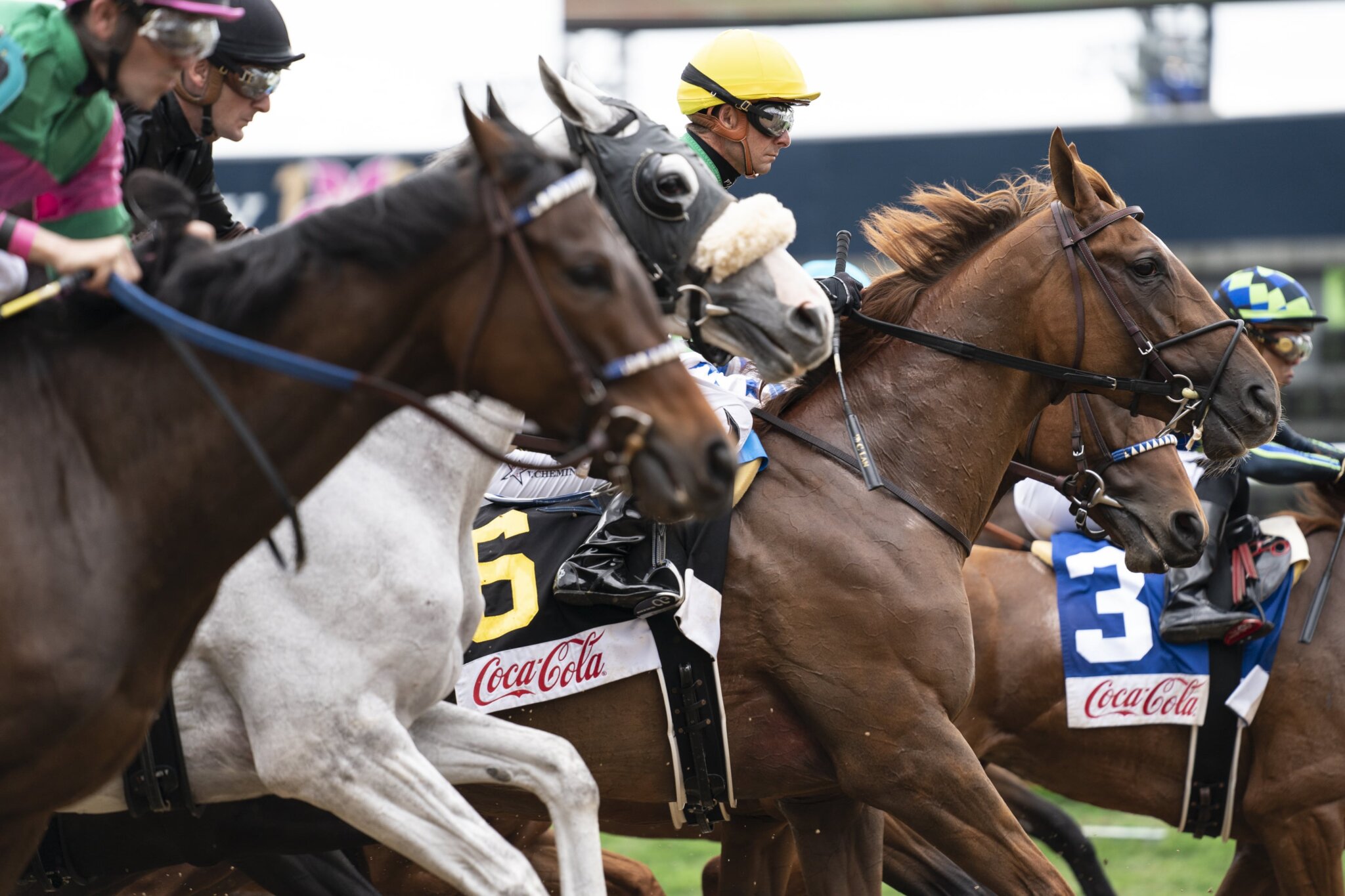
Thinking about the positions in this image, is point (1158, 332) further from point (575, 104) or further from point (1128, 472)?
point (575, 104)

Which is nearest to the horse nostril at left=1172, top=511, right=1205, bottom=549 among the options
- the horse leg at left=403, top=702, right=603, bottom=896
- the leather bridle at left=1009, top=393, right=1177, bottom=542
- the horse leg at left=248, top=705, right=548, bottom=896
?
the leather bridle at left=1009, top=393, right=1177, bottom=542

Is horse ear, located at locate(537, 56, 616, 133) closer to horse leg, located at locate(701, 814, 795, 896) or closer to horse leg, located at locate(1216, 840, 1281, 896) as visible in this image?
horse leg, located at locate(701, 814, 795, 896)

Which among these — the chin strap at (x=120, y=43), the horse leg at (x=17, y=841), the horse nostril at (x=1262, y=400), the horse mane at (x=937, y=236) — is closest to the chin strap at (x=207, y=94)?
the chin strap at (x=120, y=43)

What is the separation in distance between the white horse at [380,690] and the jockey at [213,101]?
1114mm

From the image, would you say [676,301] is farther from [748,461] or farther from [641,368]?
[641,368]

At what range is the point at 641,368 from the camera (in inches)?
104

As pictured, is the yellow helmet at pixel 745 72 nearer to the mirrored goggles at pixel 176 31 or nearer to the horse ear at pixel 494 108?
the horse ear at pixel 494 108

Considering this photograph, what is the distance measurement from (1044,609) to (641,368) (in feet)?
11.7

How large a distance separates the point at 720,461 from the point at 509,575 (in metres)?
1.89

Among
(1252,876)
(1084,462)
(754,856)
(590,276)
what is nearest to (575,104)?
(590,276)

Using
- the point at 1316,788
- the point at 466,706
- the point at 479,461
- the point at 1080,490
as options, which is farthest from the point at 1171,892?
the point at 479,461

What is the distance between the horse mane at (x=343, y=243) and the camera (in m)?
2.70

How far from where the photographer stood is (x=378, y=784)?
3.34 m

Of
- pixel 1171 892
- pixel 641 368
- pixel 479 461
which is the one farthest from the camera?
pixel 1171 892
